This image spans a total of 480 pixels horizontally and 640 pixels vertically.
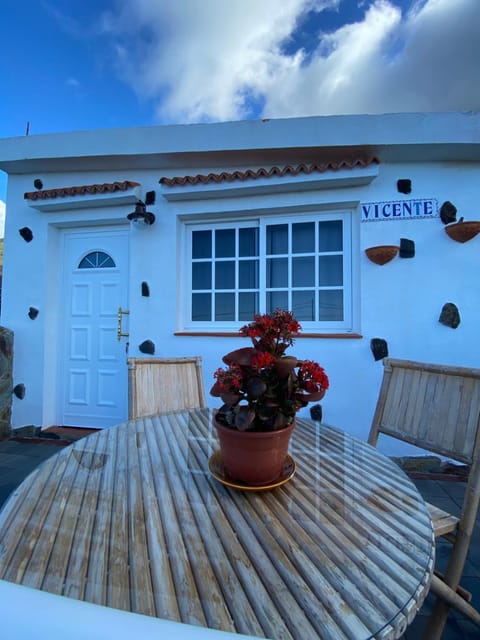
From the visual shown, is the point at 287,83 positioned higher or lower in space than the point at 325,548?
higher

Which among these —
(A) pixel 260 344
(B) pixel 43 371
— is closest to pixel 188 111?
(B) pixel 43 371

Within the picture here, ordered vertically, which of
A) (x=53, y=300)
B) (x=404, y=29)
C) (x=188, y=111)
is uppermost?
(x=404, y=29)

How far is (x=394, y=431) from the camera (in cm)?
143

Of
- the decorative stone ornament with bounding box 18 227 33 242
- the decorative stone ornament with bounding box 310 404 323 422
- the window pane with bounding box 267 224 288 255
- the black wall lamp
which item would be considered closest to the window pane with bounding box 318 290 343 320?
the window pane with bounding box 267 224 288 255

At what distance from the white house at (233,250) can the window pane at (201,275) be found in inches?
0.6

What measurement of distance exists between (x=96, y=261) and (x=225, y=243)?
1.40 meters

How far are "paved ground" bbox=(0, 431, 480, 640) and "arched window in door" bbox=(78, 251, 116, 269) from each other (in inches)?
67.8

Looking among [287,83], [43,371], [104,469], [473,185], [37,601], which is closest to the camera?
[37,601]

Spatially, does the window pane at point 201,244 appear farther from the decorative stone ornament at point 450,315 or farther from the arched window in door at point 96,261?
the decorative stone ornament at point 450,315

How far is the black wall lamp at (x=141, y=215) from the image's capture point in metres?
2.79

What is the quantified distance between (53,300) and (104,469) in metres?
2.80

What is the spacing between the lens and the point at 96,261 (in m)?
3.20

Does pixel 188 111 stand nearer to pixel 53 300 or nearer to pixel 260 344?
pixel 53 300

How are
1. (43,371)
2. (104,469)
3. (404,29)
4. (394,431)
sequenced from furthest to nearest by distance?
(43,371) → (404,29) → (394,431) → (104,469)
